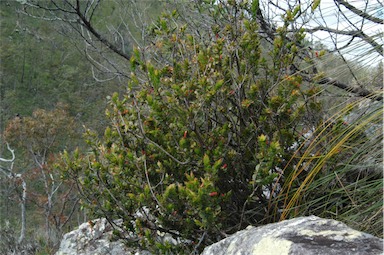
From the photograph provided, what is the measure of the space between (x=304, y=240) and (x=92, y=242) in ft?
6.71

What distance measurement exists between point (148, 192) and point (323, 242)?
95 centimetres

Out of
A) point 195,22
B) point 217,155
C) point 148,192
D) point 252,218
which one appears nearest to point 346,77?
point 217,155

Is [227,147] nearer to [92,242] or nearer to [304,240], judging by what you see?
[304,240]

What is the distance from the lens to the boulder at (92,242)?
129 inches

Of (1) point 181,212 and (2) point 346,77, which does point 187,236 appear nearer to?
(1) point 181,212

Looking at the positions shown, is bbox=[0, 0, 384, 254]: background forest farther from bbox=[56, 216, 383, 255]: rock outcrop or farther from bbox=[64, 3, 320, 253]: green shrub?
bbox=[56, 216, 383, 255]: rock outcrop

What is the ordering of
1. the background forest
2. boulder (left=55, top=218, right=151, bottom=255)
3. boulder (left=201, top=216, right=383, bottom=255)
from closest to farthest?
boulder (left=201, top=216, right=383, bottom=255) < the background forest < boulder (left=55, top=218, right=151, bottom=255)

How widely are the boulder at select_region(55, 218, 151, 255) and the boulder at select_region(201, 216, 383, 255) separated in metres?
1.41

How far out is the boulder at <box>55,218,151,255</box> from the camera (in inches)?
129

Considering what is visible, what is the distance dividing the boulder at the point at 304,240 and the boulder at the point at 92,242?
1.41 m

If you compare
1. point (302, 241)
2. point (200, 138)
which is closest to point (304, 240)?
point (302, 241)

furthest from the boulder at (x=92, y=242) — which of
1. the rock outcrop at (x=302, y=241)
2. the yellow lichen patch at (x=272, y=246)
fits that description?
the yellow lichen patch at (x=272, y=246)

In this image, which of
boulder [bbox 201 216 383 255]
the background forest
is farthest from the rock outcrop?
the background forest

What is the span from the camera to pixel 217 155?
246 cm
